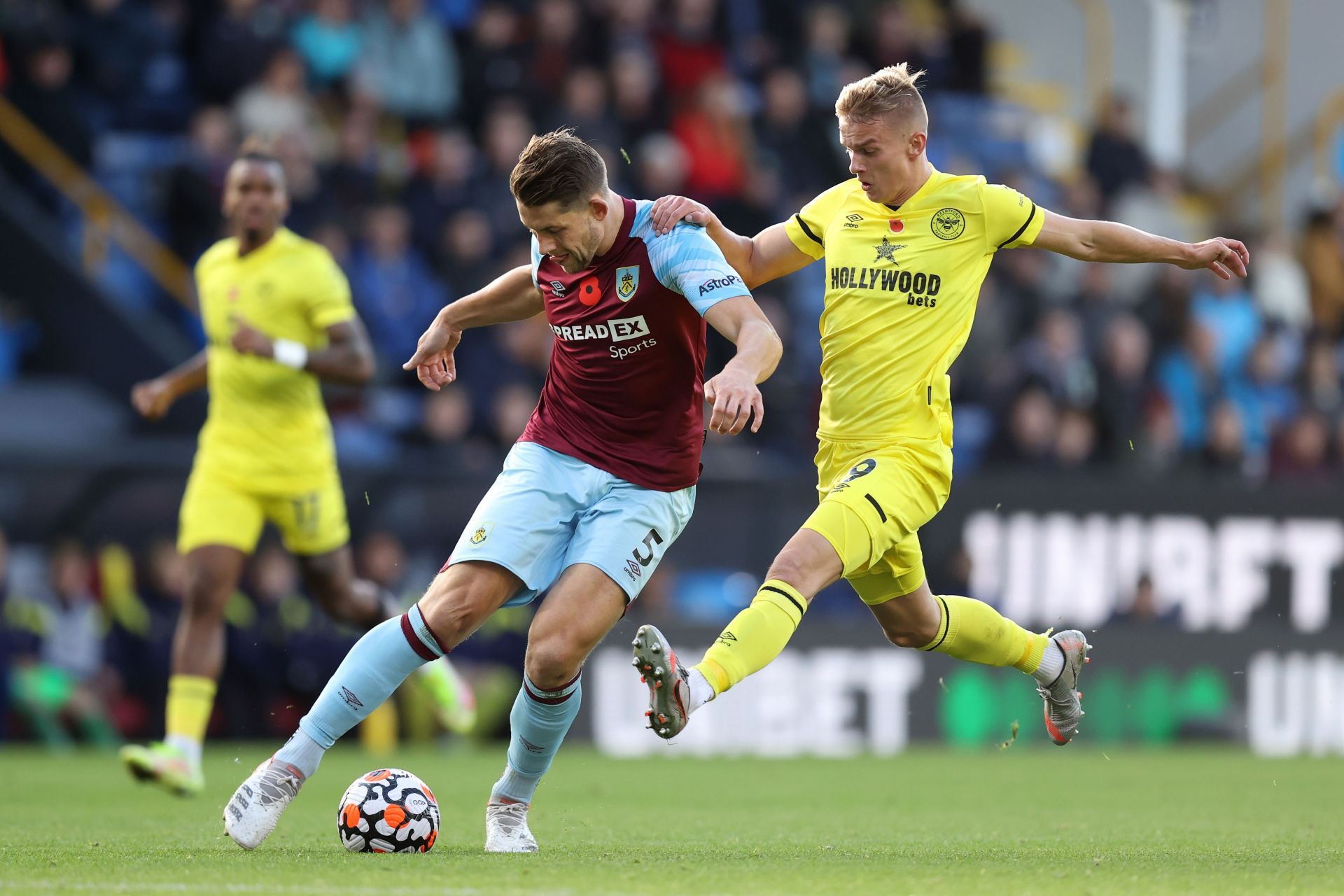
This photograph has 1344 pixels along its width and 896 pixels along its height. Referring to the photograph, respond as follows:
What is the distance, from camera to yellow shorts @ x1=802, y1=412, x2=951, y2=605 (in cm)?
645

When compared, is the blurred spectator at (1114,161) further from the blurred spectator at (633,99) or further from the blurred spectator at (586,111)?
the blurred spectator at (586,111)

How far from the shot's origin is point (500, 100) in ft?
49.4

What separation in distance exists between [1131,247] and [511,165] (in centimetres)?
831

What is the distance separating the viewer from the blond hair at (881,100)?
6.58 metres

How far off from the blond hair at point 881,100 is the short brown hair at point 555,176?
1137mm

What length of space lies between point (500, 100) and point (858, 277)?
A: 8734mm

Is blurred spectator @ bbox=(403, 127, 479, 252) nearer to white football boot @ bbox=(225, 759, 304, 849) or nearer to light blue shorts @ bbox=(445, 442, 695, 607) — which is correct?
light blue shorts @ bbox=(445, 442, 695, 607)

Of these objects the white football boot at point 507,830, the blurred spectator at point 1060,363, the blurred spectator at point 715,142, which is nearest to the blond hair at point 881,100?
the white football boot at point 507,830

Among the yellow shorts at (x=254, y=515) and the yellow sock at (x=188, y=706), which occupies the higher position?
the yellow shorts at (x=254, y=515)

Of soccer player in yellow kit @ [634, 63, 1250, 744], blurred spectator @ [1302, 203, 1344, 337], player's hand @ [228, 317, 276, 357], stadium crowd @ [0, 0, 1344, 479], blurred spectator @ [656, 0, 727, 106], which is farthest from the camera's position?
blurred spectator @ [1302, 203, 1344, 337]

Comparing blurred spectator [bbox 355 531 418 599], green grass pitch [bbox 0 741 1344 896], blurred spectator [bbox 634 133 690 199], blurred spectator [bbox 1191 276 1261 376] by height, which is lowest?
green grass pitch [bbox 0 741 1344 896]

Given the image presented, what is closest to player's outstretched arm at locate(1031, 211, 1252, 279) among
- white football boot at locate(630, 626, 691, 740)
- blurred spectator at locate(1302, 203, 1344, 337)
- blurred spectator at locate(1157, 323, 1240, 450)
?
white football boot at locate(630, 626, 691, 740)

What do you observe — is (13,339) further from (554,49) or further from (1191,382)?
(1191,382)

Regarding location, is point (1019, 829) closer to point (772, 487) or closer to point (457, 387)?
point (772, 487)
